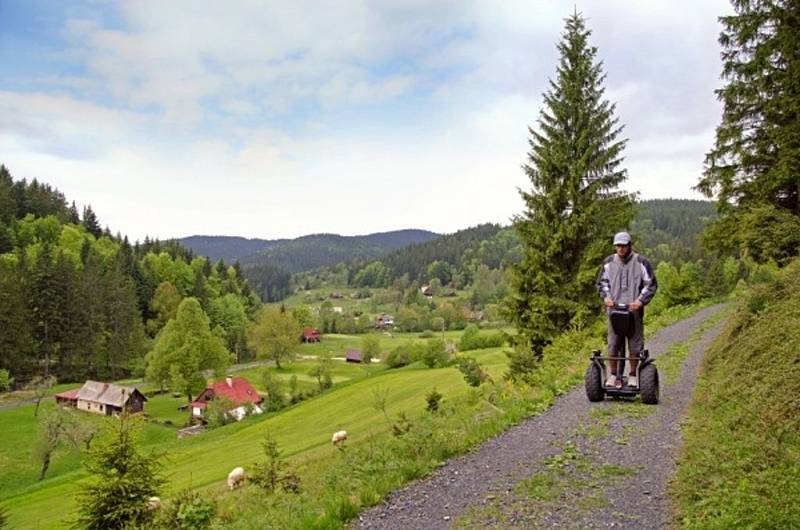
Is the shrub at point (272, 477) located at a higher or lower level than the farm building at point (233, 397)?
higher

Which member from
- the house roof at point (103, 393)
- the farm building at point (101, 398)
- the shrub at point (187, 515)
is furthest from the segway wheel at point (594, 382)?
the house roof at point (103, 393)

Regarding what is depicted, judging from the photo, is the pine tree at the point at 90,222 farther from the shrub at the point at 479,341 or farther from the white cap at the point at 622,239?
the white cap at the point at 622,239

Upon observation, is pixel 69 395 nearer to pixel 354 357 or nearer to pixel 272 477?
pixel 354 357

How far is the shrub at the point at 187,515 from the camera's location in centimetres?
920

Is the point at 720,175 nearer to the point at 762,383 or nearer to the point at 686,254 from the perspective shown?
the point at 762,383

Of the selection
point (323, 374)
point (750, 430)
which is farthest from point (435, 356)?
point (750, 430)

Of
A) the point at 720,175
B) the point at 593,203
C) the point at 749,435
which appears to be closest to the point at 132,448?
the point at 749,435

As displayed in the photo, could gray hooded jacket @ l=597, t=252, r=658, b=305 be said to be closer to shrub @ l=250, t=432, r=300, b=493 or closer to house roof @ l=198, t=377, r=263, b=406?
shrub @ l=250, t=432, r=300, b=493

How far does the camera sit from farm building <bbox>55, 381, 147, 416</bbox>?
186 feet

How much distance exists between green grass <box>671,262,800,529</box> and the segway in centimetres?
78

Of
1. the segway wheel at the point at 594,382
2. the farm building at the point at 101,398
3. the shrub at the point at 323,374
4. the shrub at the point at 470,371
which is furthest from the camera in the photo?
the shrub at the point at 323,374

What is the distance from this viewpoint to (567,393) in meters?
11.4

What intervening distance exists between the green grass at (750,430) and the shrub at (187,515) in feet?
24.3

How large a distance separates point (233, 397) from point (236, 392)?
6.63ft
